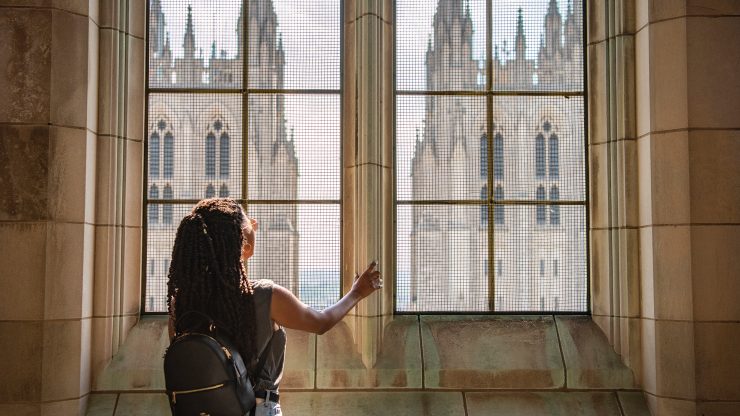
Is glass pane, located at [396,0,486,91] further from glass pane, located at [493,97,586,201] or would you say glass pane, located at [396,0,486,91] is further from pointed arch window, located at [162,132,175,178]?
pointed arch window, located at [162,132,175,178]

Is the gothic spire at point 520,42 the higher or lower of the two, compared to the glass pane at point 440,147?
higher

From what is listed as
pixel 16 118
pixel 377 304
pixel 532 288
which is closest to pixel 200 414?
pixel 377 304

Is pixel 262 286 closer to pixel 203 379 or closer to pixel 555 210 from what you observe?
pixel 203 379

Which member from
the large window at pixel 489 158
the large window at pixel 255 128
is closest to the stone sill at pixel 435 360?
the large window at pixel 489 158

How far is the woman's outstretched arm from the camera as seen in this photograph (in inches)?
110

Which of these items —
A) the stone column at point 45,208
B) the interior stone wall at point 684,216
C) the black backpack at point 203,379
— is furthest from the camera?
the interior stone wall at point 684,216

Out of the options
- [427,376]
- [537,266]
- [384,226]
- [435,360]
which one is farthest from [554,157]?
[427,376]

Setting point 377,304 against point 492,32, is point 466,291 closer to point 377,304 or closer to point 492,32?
point 377,304

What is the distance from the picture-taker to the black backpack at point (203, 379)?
255 centimetres

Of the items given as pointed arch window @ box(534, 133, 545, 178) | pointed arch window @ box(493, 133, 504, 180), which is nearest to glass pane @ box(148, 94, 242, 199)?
pointed arch window @ box(493, 133, 504, 180)

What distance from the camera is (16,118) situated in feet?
14.7

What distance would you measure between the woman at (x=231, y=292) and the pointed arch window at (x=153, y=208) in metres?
2.32

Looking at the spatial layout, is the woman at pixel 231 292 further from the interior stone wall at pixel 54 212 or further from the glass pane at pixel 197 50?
the glass pane at pixel 197 50

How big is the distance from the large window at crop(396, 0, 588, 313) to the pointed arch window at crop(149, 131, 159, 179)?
1.57 meters
